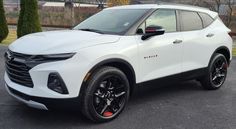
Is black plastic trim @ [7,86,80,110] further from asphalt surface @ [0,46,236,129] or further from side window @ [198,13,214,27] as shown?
side window @ [198,13,214,27]

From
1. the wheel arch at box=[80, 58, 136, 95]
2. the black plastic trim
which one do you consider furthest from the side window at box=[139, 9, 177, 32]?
the black plastic trim

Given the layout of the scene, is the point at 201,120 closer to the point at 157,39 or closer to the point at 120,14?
the point at 157,39

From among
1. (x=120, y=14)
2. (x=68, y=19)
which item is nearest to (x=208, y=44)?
(x=120, y=14)

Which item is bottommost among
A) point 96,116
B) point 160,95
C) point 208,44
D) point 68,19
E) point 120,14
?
point 68,19

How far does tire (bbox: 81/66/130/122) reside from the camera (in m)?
4.56

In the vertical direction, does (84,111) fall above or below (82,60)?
below

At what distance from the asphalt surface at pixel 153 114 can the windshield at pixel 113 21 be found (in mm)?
1003

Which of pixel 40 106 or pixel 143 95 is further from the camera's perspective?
pixel 143 95

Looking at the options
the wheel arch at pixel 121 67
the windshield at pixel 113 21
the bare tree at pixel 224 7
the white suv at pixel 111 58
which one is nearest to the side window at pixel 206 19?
the white suv at pixel 111 58

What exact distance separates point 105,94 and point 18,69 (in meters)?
1.22

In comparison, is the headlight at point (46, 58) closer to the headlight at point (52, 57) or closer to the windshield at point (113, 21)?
the headlight at point (52, 57)

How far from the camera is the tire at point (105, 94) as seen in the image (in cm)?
456

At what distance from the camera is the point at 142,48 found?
5.13 meters

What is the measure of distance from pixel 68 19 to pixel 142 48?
87.8 feet
